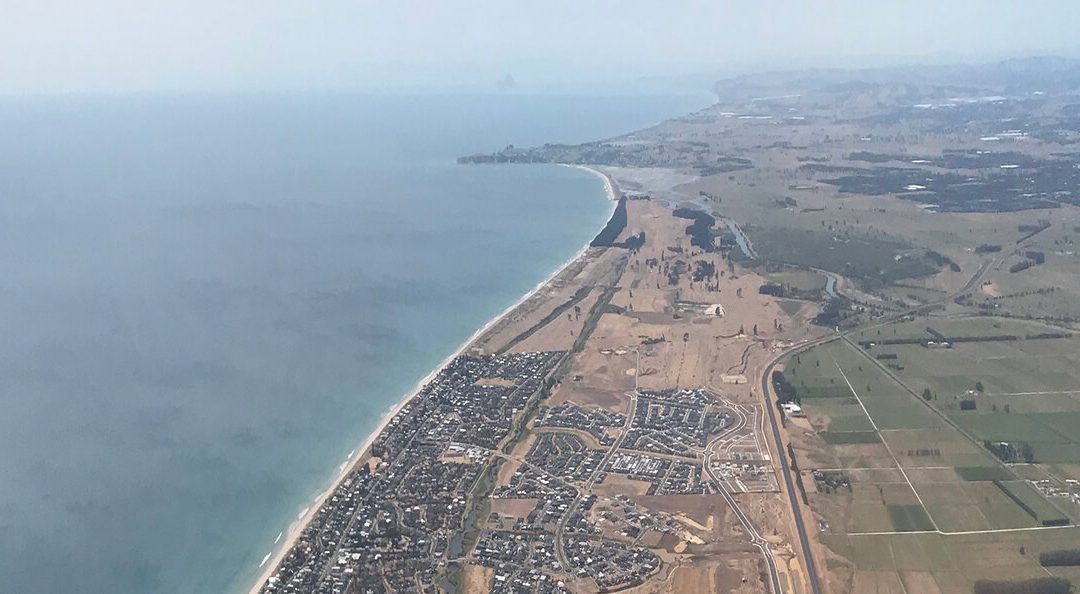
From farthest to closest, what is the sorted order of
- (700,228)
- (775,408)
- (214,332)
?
(700,228) → (214,332) → (775,408)

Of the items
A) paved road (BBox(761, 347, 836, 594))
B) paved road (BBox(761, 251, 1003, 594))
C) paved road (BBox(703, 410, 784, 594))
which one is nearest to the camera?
paved road (BBox(703, 410, 784, 594))

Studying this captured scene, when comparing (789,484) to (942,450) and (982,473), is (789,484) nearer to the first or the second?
(942,450)

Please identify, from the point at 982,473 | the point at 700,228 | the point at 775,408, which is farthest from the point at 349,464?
the point at 700,228

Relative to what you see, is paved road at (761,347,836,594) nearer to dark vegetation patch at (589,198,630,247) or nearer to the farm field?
the farm field

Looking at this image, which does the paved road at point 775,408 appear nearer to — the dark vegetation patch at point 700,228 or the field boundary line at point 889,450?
the field boundary line at point 889,450

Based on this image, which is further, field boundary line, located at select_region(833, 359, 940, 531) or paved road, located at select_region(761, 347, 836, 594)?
field boundary line, located at select_region(833, 359, 940, 531)

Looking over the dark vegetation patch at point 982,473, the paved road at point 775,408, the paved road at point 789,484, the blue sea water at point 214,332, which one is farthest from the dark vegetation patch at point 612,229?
the dark vegetation patch at point 982,473

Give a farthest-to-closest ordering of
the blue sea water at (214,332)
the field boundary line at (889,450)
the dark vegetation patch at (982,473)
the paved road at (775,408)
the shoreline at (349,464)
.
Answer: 1. the dark vegetation patch at (982,473)
2. the field boundary line at (889,450)
3. the blue sea water at (214,332)
4. the shoreline at (349,464)
5. the paved road at (775,408)

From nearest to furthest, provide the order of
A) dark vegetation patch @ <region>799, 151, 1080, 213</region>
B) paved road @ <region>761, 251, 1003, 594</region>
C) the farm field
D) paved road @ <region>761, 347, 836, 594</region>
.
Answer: paved road @ <region>761, 347, 836, 594</region>, paved road @ <region>761, 251, 1003, 594</region>, the farm field, dark vegetation patch @ <region>799, 151, 1080, 213</region>

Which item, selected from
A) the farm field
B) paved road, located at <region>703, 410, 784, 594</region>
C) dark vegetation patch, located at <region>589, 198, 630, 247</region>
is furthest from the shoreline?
the farm field
